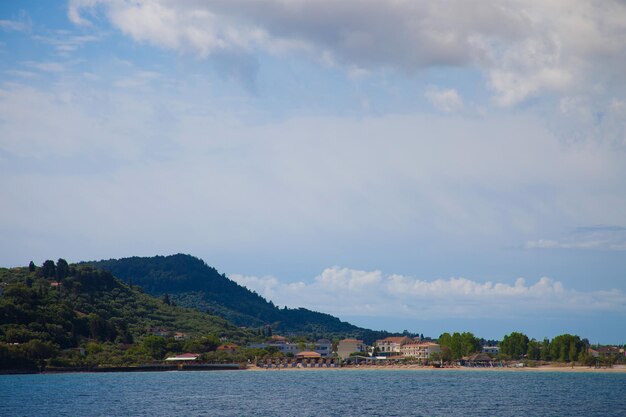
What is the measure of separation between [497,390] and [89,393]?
58.2 m

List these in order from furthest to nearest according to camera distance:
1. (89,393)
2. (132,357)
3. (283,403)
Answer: (132,357) → (89,393) → (283,403)

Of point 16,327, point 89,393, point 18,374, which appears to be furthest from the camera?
point 16,327

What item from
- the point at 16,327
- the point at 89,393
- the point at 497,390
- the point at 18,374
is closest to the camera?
the point at 89,393

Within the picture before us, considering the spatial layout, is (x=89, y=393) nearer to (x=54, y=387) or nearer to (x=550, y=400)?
(x=54, y=387)

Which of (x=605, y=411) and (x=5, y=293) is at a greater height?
(x=5, y=293)

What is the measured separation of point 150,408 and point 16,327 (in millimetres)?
106097

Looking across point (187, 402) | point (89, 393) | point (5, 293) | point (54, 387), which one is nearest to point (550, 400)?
point (187, 402)

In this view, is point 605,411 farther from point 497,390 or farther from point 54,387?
point 54,387

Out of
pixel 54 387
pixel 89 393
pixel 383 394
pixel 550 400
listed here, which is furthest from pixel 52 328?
pixel 550 400

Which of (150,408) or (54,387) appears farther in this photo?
(54,387)

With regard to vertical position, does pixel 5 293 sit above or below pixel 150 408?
above

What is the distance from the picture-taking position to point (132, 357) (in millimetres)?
194375

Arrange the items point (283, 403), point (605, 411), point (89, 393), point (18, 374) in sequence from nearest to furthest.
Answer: point (605, 411)
point (283, 403)
point (89, 393)
point (18, 374)

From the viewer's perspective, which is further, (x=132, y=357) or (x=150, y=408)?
(x=132, y=357)
